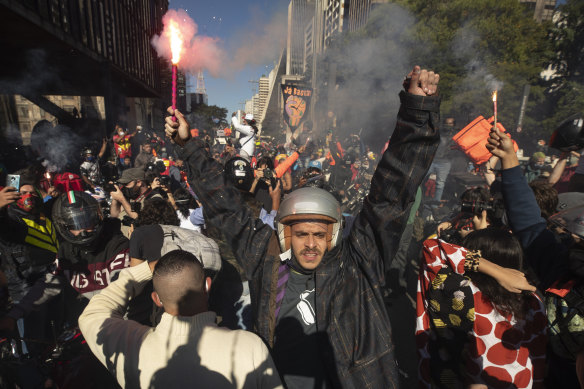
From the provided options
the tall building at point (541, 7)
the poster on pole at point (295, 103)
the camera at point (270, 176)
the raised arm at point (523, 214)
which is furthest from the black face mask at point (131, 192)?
the tall building at point (541, 7)

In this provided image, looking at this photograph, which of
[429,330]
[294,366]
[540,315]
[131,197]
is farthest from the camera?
[131,197]

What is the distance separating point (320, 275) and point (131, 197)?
4106 mm

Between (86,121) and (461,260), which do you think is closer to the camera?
(461,260)

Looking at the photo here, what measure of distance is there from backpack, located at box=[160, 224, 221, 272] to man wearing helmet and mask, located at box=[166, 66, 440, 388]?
3.63ft

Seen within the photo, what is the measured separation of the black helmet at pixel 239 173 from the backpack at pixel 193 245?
1.18 m

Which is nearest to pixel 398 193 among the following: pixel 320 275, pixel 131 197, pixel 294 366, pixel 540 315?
pixel 320 275

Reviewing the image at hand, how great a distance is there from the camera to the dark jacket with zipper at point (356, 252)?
56.2 inches

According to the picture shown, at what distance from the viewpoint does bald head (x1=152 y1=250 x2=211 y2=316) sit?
1582 mm

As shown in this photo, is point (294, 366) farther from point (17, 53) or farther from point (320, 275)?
point (17, 53)

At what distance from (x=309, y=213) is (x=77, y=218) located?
2.17 m

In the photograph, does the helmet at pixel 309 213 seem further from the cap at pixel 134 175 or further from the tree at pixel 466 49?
the tree at pixel 466 49

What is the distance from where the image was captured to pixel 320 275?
5.57ft

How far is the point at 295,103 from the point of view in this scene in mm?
15000

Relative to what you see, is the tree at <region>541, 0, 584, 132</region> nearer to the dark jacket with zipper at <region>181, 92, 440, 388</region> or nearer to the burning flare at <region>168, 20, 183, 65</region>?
the dark jacket with zipper at <region>181, 92, 440, 388</region>
